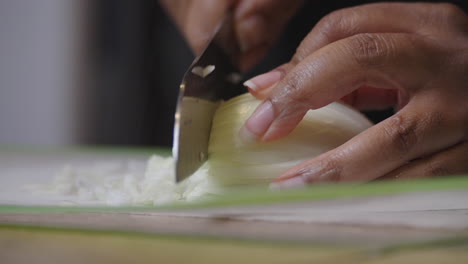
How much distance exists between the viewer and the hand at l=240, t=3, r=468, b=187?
A: 2.31 feet

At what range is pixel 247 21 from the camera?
3.92ft

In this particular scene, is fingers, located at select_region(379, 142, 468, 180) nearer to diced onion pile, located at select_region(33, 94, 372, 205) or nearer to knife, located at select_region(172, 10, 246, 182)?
diced onion pile, located at select_region(33, 94, 372, 205)

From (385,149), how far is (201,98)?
29cm

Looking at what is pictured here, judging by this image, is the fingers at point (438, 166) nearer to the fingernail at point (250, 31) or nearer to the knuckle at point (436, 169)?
the knuckle at point (436, 169)

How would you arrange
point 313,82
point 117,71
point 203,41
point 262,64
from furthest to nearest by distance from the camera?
point 117,71, point 262,64, point 203,41, point 313,82

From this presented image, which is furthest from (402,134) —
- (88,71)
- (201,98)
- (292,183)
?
(88,71)

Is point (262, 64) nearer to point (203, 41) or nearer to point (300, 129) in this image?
point (203, 41)

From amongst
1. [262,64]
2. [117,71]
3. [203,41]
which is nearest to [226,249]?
[203,41]

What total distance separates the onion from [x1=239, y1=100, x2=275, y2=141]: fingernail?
24 mm

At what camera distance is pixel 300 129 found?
76 cm

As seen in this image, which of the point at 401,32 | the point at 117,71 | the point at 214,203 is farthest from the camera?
the point at 117,71

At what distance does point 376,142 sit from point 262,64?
3.08ft

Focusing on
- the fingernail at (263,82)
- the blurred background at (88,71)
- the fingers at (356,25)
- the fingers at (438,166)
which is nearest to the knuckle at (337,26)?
the fingers at (356,25)

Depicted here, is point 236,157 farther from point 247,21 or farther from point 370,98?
point 247,21
